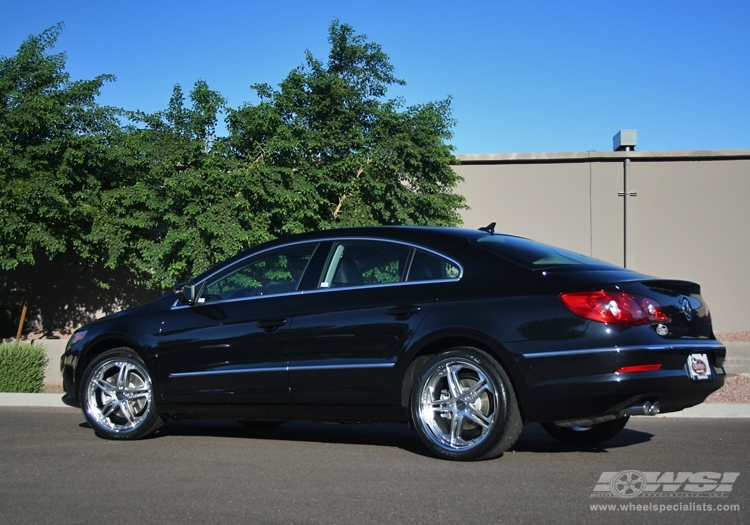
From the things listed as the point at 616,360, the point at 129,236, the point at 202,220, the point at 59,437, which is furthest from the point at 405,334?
the point at 129,236

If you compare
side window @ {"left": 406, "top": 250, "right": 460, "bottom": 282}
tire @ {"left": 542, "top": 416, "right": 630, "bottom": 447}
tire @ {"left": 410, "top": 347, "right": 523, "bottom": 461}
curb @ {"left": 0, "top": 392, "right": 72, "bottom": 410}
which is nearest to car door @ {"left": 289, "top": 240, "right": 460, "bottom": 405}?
side window @ {"left": 406, "top": 250, "right": 460, "bottom": 282}

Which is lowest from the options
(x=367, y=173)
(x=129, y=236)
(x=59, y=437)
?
(x=59, y=437)

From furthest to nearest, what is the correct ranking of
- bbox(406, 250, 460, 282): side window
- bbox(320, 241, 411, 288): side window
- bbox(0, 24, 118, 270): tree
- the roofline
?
the roofline
bbox(0, 24, 118, 270): tree
bbox(320, 241, 411, 288): side window
bbox(406, 250, 460, 282): side window

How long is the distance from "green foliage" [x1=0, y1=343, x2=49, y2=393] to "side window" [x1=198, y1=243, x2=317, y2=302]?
24.2 ft

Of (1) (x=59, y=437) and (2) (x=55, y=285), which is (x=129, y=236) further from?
(1) (x=59, y=437)

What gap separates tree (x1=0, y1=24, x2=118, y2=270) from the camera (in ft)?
45.7

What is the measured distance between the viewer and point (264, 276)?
6.66m

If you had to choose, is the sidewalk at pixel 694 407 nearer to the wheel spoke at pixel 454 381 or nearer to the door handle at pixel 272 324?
the wheel spoke at pixel 454 381

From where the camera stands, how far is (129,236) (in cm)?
1497

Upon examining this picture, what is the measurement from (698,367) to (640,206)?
13.7m

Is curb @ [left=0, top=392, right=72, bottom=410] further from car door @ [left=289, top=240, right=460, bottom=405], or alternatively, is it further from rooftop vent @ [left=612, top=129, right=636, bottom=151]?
rooftop vent @ [left=612, top=129, right=636, bottom=151]

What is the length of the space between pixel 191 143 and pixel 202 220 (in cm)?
135

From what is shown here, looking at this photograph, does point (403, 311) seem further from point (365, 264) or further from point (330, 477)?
point (330, 477)

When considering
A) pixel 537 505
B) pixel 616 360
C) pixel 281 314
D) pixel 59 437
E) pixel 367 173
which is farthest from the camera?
pixel 367 173
